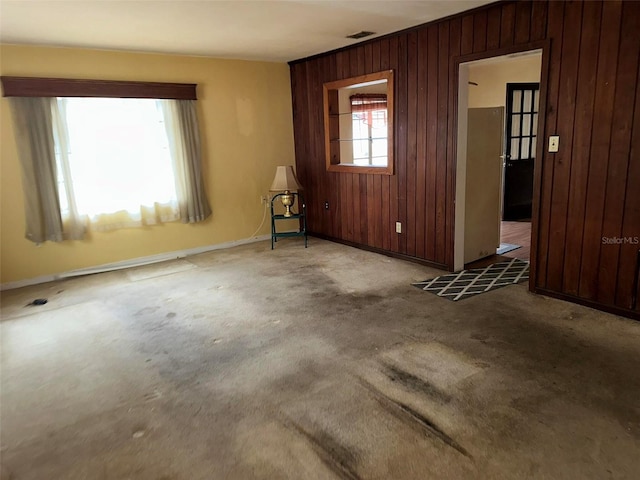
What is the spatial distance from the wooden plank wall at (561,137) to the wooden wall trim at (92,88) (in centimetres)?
202

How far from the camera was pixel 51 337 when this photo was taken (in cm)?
334

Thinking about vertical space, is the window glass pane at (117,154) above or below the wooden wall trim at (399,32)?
below

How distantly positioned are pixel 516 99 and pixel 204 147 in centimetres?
456

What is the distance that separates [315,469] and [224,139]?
15.0ft

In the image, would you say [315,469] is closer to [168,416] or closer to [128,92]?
[168,416]

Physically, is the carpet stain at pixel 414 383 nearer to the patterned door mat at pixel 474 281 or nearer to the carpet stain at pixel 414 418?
the carpet stain at pixel 414 418

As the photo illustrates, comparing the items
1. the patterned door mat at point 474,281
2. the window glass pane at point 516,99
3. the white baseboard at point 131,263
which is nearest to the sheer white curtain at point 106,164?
the white baseboard at point 131,263

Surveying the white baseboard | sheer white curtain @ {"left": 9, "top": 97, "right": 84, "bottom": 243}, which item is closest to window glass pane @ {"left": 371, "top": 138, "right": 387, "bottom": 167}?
the white baseboard

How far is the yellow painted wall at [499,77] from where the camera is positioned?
21.3 ft

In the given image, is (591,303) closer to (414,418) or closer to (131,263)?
(414,418)

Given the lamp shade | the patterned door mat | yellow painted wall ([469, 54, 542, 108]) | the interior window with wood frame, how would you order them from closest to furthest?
the patterned door mat
the interior window with wood frame
the lamp shade
yellow painted wall ([469, 54, 542, 108])

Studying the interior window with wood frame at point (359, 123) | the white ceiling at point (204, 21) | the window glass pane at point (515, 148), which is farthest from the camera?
the window glass pane at point (515, 148)

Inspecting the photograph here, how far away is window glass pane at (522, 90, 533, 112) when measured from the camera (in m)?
6.62

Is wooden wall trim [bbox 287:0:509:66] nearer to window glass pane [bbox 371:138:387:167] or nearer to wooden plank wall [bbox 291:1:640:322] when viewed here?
wooden plank wall [bbox 291:1:640:322]
